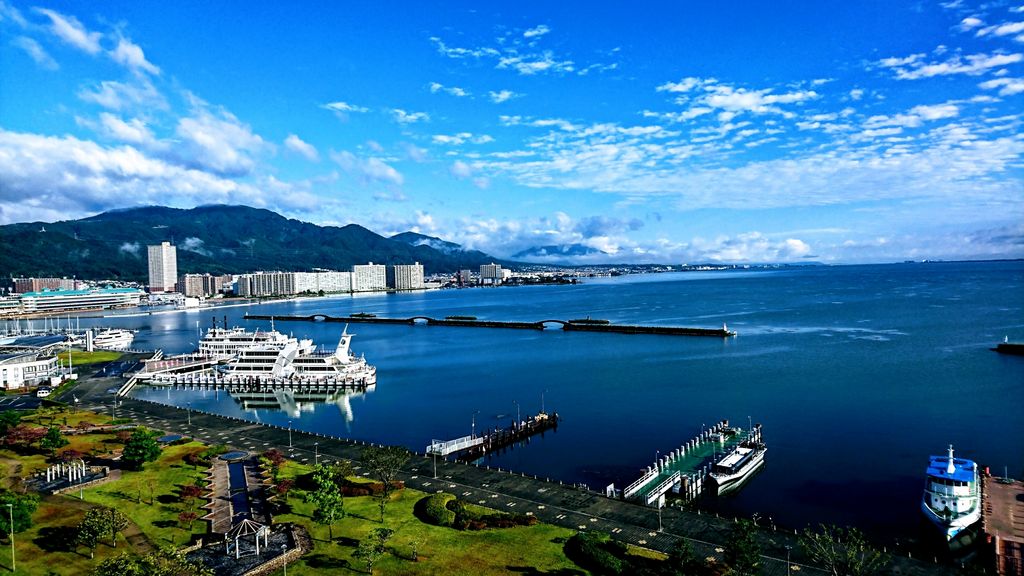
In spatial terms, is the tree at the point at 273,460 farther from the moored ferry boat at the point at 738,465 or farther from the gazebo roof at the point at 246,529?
the moored ferry boat at the point at 738,465

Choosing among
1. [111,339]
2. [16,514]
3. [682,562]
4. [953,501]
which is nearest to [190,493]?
[16,514]

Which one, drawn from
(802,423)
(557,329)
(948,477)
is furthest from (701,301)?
(948,477)

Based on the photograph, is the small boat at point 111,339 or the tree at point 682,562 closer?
the tree at point 682,562

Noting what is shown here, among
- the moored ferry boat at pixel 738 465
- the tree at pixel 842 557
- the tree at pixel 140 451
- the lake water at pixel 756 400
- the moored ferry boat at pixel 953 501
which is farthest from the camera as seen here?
the lake water at pixel 756 400

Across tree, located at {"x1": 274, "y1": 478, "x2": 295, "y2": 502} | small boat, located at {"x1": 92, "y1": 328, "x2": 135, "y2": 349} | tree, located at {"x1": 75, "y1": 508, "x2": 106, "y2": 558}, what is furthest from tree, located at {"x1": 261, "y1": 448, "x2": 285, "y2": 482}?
small boat, located at {"x1": 92, "y1": 328, "x2": 135, "y2": 349}

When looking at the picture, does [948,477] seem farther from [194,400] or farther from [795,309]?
[795,309]

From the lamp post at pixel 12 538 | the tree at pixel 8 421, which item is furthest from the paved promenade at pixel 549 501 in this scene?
the lamp post at pixel 12 538
